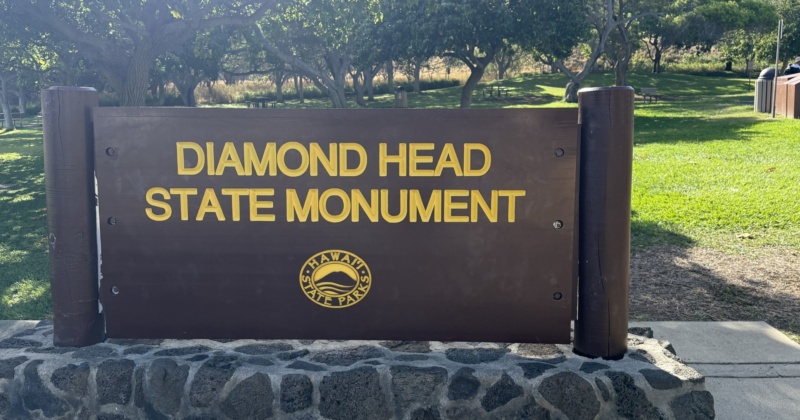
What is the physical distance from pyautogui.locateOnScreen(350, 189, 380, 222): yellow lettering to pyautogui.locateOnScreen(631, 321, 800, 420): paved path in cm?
170

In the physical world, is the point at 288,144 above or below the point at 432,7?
below

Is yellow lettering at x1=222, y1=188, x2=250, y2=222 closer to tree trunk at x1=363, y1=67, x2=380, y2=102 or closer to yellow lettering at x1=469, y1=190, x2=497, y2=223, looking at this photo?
yellow lettering at x1=469, y1=190, x2=497, y2=223

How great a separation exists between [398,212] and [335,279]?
1.37 ft

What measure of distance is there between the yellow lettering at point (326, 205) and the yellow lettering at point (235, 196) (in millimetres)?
337

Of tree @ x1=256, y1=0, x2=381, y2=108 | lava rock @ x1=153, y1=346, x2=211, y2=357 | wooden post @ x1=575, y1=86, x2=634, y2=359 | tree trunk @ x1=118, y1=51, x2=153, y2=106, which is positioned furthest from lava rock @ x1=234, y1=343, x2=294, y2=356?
tree @ x1=256, y1=0, x2=381, y2=108

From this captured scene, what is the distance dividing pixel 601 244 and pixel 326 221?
1.20 metres

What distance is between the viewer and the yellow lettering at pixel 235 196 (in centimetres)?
350

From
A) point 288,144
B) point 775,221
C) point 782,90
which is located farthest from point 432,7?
point 288,144

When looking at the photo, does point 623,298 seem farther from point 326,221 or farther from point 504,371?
point 326,221

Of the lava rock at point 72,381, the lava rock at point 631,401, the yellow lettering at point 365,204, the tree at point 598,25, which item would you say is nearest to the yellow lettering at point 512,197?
the yellow lettering at point 365,204

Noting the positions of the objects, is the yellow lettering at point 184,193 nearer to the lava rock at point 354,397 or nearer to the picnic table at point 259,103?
the lava rock at point 354,397

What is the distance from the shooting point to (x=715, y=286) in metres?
6.25

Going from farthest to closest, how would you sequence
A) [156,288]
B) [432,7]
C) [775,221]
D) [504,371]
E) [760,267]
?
[432,7] → [775,221] → [760,267] → [156,288] → [504,371]

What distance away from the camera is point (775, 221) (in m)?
8.55
